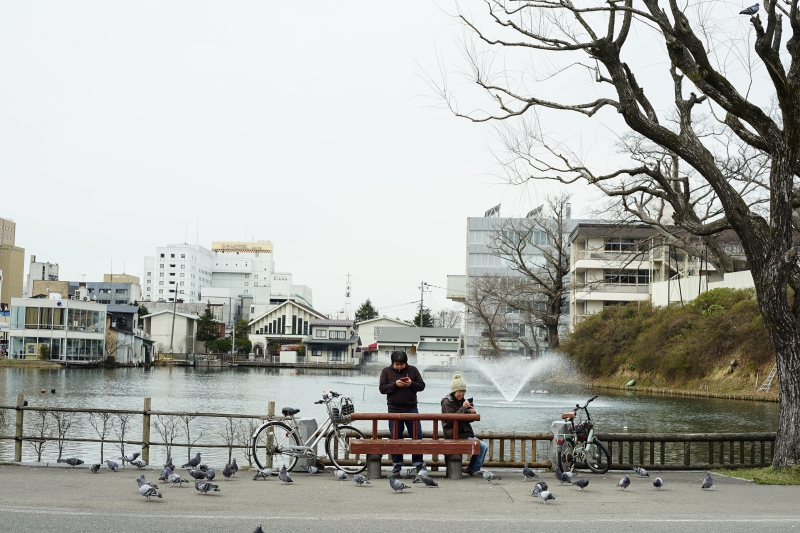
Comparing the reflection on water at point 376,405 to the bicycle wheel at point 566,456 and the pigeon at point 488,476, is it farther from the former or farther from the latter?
the bicycle wheel at point 566,456

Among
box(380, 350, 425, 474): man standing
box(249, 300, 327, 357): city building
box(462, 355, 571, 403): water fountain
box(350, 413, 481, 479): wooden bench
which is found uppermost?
box(249, 300, 327, 357): city building

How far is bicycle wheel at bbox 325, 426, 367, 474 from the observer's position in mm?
12438

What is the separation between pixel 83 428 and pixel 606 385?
37.4m

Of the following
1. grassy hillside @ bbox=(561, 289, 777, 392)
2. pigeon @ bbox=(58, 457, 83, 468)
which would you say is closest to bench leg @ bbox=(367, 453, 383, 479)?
pigeon @ bbox=(58, 457, 83, 468)

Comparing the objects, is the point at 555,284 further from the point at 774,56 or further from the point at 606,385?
the point at 774,56

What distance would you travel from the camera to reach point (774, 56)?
1277 cm

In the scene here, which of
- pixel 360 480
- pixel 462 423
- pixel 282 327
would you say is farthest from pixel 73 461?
pixel 282 327

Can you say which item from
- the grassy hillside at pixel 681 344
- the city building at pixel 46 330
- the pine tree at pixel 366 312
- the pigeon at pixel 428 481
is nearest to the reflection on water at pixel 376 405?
the grassy hillside at pixel 681 344

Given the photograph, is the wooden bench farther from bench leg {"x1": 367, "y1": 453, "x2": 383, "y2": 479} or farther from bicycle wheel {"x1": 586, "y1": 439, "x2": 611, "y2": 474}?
bicycle wheel {"x1": 586, "y1": 439, "x2": 611, "y2": 474}

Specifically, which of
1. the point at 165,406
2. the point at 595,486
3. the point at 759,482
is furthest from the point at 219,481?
the point at 165,406

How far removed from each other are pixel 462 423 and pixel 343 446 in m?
1.78

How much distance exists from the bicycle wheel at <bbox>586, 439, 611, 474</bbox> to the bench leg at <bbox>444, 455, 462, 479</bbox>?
7.09ft

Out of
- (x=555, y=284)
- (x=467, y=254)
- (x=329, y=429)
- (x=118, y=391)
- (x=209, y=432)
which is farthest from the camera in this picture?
(x=467, y=254)

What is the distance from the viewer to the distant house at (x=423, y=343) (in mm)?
107812
